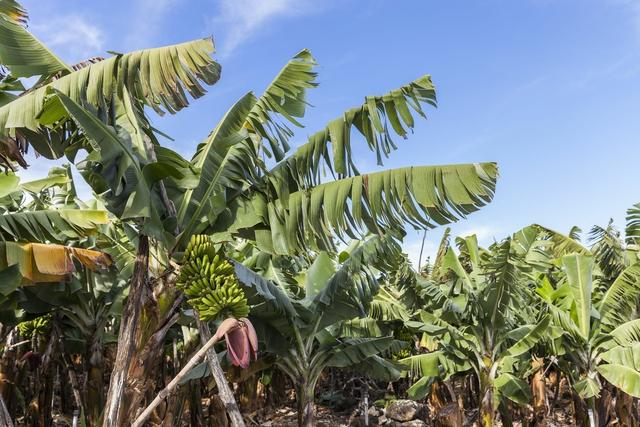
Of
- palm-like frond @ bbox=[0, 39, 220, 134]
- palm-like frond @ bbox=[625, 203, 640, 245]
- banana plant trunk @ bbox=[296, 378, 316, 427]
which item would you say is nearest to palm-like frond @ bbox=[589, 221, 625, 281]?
palm-like frond @ bbox=[625, 203, 640, 245]

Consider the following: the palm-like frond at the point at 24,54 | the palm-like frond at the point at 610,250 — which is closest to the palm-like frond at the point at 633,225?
the palm-like frond at the point at 610,250

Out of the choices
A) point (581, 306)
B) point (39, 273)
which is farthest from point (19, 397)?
point (581, 306)

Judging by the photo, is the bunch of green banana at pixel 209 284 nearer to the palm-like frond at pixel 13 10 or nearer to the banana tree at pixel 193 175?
the banana tree at pixel 193 175

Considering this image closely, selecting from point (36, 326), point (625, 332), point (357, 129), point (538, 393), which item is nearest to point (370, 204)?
point (357, 129)

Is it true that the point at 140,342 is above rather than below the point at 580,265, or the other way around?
below

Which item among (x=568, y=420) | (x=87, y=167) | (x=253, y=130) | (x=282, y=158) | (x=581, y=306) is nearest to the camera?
(x=87, y=167)

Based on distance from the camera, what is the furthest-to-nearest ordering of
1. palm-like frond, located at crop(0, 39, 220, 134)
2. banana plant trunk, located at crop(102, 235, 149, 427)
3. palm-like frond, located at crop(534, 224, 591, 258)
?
palm-like frond, located at crop(534, 224, 591, 258) → palm-like frond, located at crop(0, 39, 220, 134) → banana plant trunk, located at crop(102, 235, 149, 427)

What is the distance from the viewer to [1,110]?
586 cm

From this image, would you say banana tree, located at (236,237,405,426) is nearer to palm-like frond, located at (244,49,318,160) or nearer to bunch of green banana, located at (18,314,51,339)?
palm-like frond, located at (244,49,318,160)

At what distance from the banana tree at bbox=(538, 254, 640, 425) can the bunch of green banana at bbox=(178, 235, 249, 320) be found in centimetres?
802

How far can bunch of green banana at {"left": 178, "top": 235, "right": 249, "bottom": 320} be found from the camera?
466cm

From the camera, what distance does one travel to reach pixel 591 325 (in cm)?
1169

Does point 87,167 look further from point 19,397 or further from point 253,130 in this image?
point 19,397

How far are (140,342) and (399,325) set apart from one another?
11.1 meters
